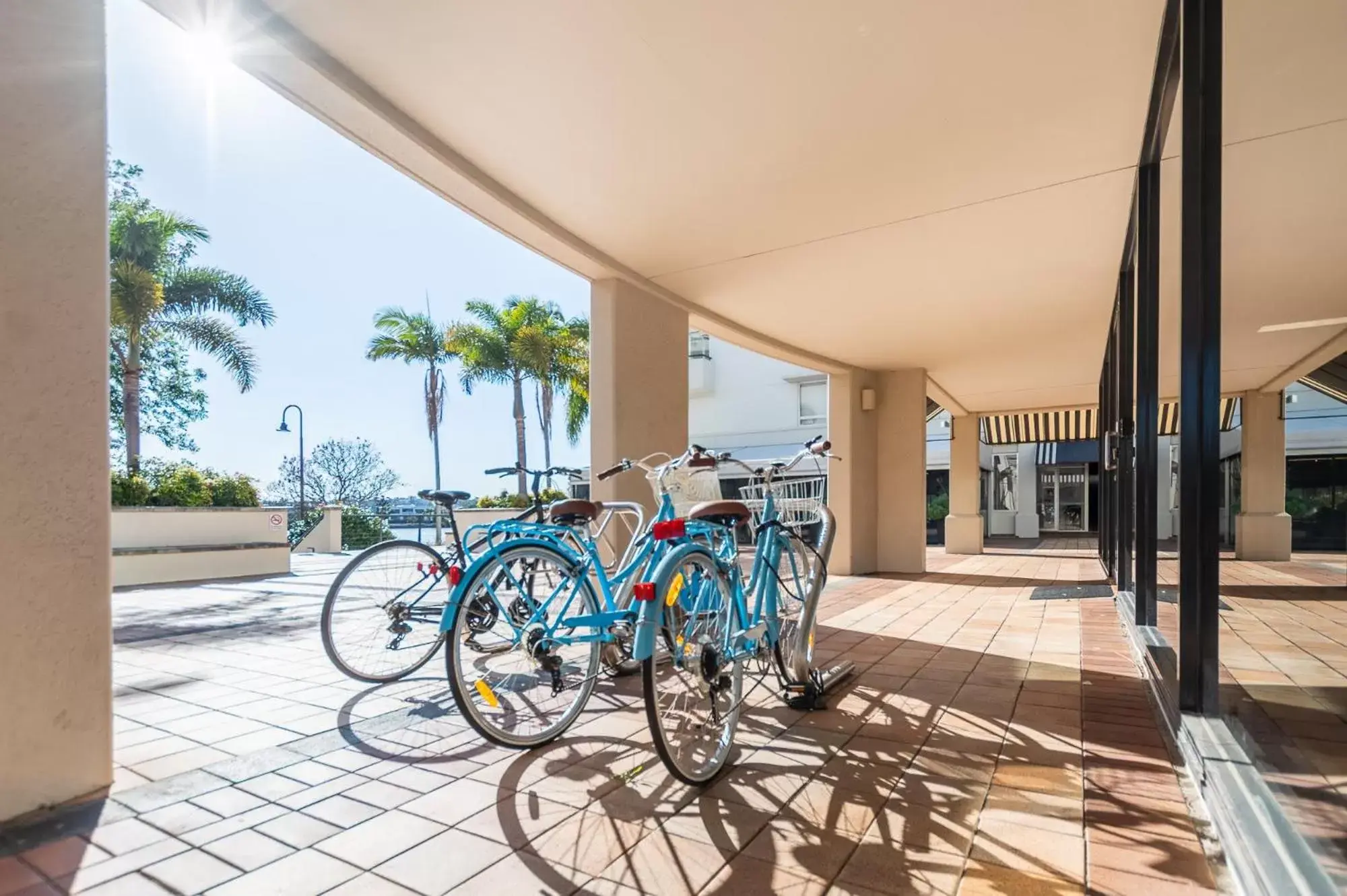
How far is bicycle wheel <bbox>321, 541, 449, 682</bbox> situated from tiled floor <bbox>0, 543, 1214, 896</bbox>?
0.50ft

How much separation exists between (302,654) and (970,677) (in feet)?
11.9

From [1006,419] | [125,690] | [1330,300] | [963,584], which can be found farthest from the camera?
[1006,419]

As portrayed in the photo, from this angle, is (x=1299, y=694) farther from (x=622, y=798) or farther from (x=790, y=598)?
(x=622, y=798)

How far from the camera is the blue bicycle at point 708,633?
208 cm

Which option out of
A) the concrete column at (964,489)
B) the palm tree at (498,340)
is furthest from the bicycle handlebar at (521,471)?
the palm tree at (498,340)

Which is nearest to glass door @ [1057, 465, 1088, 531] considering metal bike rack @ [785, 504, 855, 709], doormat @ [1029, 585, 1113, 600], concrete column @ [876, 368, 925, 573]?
concrete column @ [876, 368, 925, 573]

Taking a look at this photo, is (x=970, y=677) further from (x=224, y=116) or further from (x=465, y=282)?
(x=465, y=282)

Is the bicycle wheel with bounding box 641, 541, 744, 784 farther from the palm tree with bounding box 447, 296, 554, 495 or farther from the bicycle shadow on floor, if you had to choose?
the palm tree with bounding box 447, 296, 554, 495

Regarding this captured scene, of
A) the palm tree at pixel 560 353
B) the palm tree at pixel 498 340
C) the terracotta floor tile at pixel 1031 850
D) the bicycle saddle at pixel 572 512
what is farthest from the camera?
the palm tree at pixel 498 340

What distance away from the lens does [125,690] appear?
326 cm

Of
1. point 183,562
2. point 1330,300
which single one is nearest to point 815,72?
point 1330,300

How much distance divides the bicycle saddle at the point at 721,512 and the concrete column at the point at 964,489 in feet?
36.7

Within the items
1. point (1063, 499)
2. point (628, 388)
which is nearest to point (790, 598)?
point (628, 388)

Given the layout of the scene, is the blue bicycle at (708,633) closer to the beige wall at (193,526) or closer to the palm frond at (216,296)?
the beige wall at (193,526)
